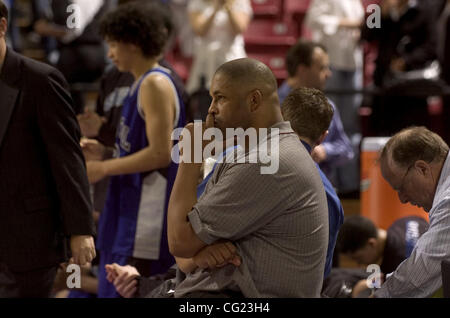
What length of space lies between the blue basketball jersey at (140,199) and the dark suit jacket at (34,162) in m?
0.65

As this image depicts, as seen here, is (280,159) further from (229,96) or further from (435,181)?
(435,181)

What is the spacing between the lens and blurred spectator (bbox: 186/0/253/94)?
5602 mm

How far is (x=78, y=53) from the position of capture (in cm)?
580

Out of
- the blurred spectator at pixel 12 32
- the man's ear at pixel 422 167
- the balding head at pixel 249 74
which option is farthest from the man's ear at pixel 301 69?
the blurred spectator at pixel 12 32

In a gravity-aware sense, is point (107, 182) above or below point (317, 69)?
below

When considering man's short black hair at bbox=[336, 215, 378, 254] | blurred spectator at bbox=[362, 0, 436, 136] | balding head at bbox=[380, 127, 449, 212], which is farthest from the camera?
blurred spectator at bbox=[362, 0, 436, 136]

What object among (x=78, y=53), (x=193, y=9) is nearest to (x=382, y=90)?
(x=193, y=9)

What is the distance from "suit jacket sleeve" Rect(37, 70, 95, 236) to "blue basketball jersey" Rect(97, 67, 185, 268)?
639 millimetres

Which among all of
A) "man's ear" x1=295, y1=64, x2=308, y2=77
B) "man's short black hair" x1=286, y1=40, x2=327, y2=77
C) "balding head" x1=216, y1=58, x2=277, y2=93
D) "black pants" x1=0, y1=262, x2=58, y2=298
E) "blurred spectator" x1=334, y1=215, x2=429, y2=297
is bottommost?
"blurred spectator" x1=334, y1=215, x2=429, y2=297

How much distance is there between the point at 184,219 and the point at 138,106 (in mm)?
1388

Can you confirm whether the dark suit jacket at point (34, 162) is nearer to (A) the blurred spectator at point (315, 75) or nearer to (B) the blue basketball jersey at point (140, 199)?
(B) the blue basketball jersey at point (140, 199)

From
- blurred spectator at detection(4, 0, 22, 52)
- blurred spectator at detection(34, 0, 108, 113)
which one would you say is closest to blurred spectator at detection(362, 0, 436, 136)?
blurred spectator at detection(34, 0, 108, 113)

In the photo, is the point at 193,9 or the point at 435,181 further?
the point at 193,9

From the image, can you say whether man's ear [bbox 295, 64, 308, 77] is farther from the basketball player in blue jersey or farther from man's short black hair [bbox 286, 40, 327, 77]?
the basketball player in blue jersey
